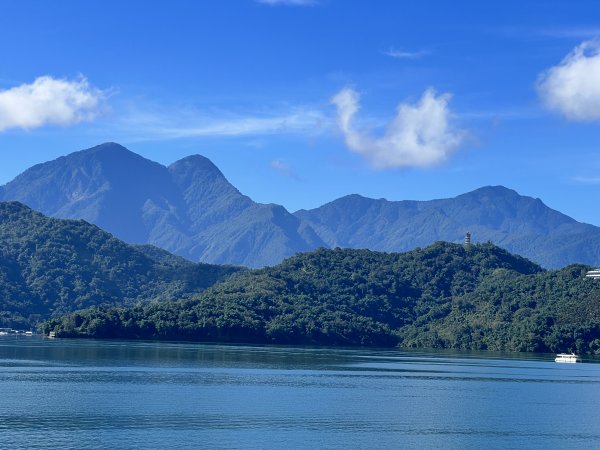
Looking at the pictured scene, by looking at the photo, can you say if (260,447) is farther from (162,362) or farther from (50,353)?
(50,353)

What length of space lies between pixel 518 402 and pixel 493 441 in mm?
29521

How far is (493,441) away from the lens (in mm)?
82750

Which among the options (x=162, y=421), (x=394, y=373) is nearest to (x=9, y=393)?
(x=162, y=421)

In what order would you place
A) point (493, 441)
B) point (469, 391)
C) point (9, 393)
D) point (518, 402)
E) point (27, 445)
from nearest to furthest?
point (27, 445), point (493, 441), point (9, 393), point (518, 402), point (469, 391)

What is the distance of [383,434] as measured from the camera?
8331 centimetres

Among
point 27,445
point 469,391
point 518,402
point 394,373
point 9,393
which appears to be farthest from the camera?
point 394,373

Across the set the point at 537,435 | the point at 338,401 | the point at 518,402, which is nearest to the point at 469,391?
the point at 518,402

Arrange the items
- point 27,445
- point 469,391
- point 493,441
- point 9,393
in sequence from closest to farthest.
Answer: point 27,445 < point 493,441 < point 9,393 < point 469,391

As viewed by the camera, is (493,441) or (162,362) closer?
(493,441)

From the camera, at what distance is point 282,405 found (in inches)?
3920

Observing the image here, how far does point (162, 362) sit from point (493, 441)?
3104 inches

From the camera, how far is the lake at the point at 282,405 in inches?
3123

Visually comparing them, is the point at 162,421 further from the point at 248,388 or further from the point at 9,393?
the point at 248,388

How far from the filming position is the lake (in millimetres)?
79312
